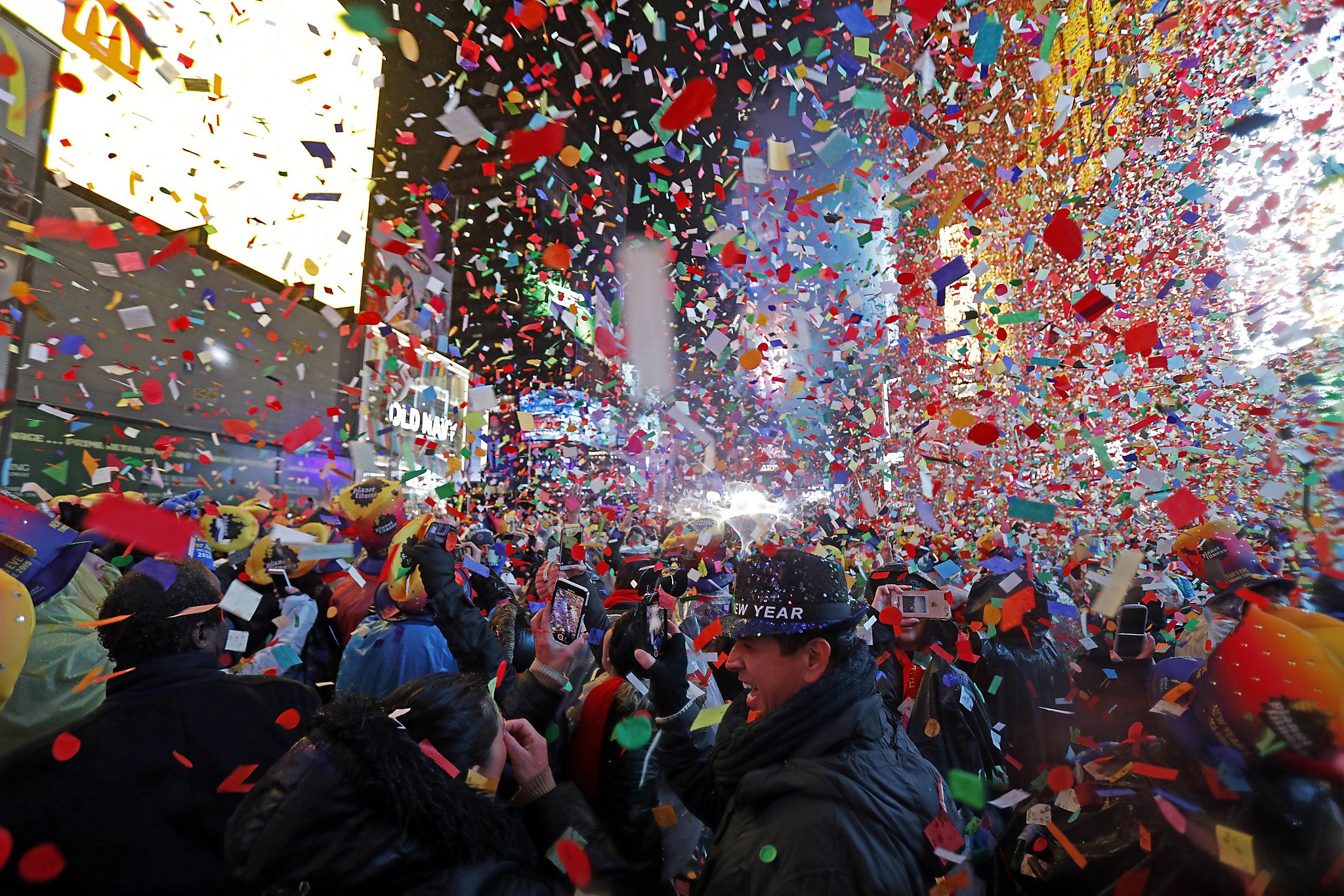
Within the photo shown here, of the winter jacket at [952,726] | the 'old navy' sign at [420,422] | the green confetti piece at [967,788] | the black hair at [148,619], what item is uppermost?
the 'old navy' sign at [420,422]

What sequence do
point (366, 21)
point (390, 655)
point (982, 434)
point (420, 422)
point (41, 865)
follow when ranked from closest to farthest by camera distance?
point (41, 865), point (390, 655), point (982, 434), point (366, 21), point (420, 422)

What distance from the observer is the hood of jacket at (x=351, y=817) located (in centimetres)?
116

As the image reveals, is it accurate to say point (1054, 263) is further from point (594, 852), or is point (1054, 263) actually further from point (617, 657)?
point (594, 852)

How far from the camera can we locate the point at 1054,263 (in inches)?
481

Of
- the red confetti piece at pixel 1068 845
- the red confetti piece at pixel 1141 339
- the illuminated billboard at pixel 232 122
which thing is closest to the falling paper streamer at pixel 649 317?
the illuminated billboard at pixel 232 122

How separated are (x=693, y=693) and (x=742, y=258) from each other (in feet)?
17.0

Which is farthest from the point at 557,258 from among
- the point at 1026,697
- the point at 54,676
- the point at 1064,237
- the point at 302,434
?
the point at 1026,697

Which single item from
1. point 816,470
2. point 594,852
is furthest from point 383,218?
point 816,470

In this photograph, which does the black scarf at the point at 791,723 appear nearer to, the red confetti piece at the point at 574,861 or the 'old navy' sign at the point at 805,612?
the 'old navy' sign at the point at 805,612

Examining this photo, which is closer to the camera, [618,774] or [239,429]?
[618,774]

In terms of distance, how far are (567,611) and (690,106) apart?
3.57 meters

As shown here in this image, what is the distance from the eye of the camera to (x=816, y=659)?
1795 mm

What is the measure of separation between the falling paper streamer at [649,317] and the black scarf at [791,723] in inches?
2136

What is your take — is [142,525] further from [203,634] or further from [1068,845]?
[1068,845]
